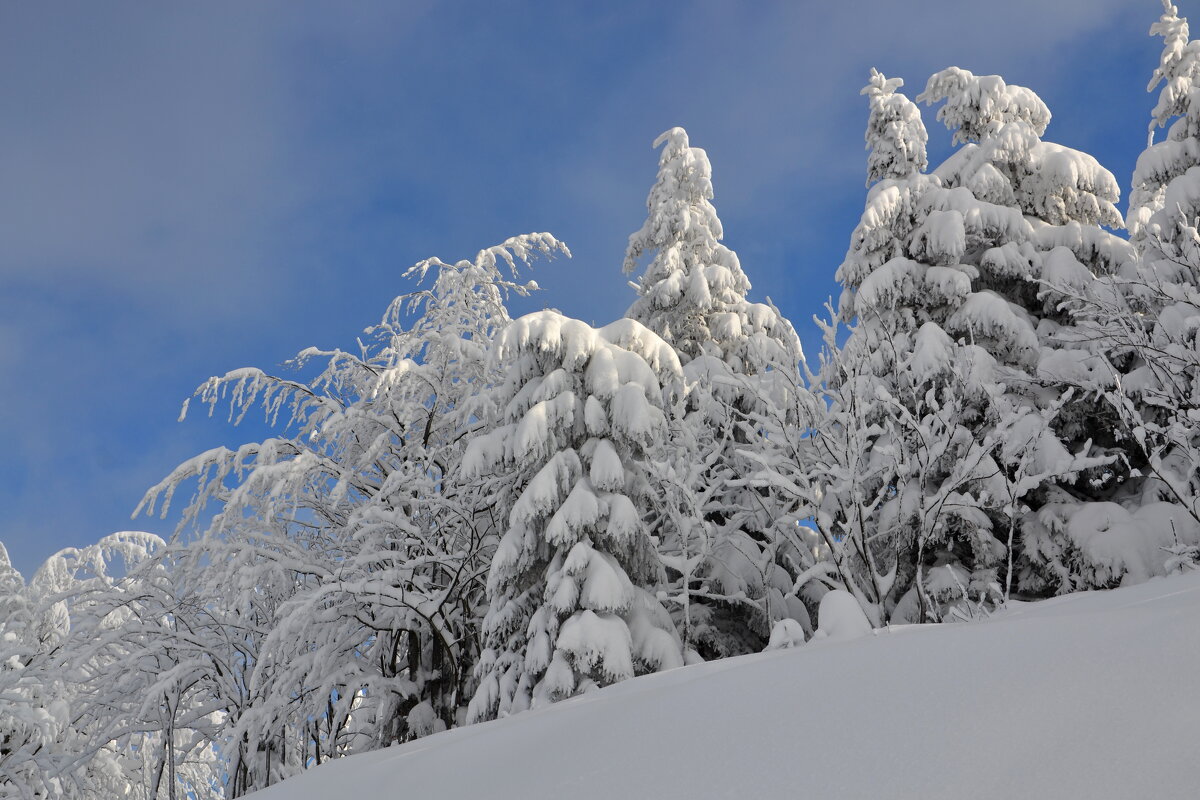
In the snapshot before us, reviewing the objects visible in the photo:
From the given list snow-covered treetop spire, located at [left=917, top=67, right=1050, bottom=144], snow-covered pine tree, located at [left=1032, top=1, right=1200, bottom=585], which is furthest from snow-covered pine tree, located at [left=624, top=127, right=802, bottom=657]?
snow-covered treetop spire, located at [left=917, top=67, right=1050, bottom=144]

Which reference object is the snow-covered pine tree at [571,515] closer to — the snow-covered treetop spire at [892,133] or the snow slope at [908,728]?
the snow slope at [908,728]

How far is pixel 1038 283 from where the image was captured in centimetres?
1248

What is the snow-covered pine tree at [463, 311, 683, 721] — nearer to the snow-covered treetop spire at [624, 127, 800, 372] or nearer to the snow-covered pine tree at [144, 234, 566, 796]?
the snow-covered pine tree at [144, 234, 566, 796]

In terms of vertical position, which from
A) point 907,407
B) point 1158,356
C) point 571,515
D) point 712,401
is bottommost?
point 571,515

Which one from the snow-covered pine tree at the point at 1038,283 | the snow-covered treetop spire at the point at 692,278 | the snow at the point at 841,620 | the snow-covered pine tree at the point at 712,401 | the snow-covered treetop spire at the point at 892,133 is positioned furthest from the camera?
the snow-covered treetop spire at the point at 692,278

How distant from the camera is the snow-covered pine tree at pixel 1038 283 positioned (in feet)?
34.2

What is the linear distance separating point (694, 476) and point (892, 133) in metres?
8.23

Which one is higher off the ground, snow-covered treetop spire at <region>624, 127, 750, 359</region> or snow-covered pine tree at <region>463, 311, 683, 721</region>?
snow-covered treetop spire at <region>624, 127, 750, 359</region>

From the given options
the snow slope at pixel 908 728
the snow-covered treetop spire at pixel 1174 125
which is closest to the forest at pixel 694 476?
the snow-covered treetop spire at pixel 1174 125

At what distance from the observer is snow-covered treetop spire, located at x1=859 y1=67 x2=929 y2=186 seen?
13797 millimetres

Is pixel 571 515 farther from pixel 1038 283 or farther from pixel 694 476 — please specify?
pixel 1038 283

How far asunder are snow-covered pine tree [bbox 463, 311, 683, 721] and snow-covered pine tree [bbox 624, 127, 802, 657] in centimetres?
72

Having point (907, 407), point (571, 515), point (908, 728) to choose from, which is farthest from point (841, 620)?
point (907, 407)

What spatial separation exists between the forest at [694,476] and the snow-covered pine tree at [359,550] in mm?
67
